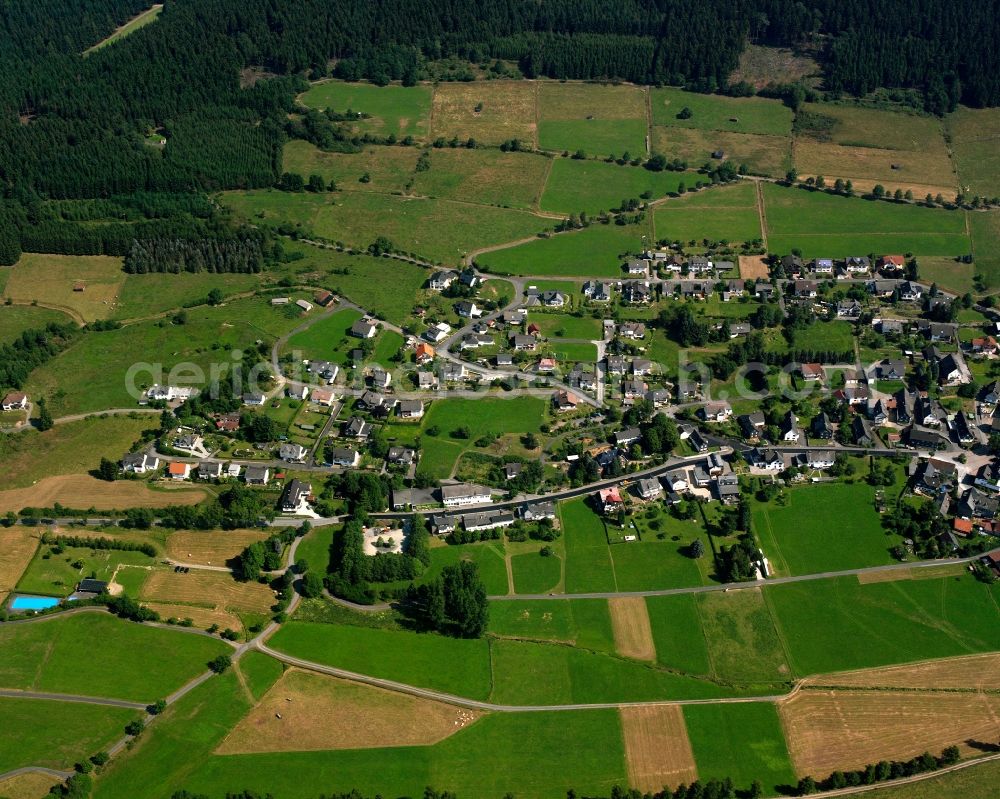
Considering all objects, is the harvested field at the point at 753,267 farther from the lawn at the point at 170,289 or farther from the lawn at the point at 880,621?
the lawn at the point at 170,289

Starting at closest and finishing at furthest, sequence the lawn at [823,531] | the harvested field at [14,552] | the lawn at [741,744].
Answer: the lawn at [741,744] < the harvested field at [14,552] < the lawn at [823,531]

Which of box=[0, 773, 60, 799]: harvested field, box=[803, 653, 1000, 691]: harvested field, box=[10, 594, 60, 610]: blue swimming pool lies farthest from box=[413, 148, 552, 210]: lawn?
box=[0, 773, 60, 799]: harvested field

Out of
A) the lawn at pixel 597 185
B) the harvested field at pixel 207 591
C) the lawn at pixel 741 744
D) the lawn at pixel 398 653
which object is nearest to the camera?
the lawn at pixel 741 744

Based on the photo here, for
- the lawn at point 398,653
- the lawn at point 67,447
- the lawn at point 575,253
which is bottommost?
the lawn at point 398,653

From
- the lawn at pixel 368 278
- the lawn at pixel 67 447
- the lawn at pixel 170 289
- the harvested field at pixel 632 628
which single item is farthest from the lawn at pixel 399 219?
the harvested field at pixel 632 628

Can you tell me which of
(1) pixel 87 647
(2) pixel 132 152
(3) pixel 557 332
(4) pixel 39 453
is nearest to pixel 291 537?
(1) pixel 87 647

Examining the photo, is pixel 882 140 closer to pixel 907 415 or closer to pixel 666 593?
pixel 907 415

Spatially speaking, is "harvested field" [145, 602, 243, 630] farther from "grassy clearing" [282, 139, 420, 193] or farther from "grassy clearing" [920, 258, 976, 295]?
"grassy clearing" [920, 258, 976, 295]
